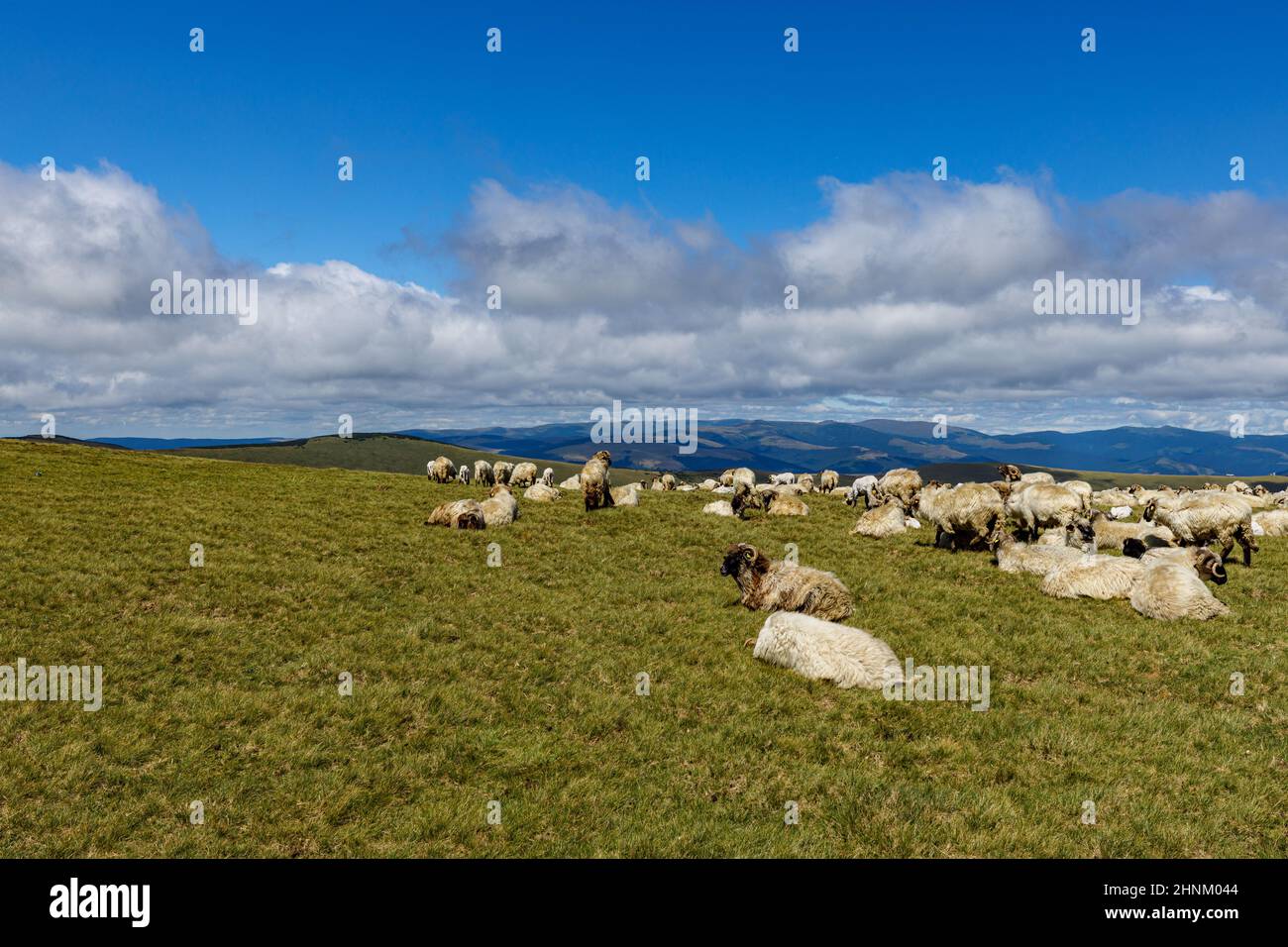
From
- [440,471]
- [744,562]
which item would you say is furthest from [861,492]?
[440,471]

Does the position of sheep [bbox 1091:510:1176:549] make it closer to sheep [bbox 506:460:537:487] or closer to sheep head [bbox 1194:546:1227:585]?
sheep head [bbox 1194:546:1227:585]

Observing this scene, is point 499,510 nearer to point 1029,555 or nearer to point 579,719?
point 579,719

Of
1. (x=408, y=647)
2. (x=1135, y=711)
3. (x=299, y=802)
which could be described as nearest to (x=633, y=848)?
(x=299, y=802)

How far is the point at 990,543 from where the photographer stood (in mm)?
23953

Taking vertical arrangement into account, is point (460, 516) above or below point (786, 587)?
above

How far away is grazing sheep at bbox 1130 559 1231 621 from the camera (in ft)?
Answer: 50.6

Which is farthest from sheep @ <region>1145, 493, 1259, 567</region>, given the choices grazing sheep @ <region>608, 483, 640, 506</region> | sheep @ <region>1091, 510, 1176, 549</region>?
grazing sheep @ <region>608, 483, 640, 506</region>

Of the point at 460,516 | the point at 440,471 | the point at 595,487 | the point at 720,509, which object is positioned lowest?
the point at 720,509

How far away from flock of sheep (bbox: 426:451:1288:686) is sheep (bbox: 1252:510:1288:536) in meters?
0.07

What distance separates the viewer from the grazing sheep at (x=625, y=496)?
1369 inches

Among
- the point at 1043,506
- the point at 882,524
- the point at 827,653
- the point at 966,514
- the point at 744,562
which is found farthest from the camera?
the point at 882,524

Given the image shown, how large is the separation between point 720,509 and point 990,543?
14358 millimetres
